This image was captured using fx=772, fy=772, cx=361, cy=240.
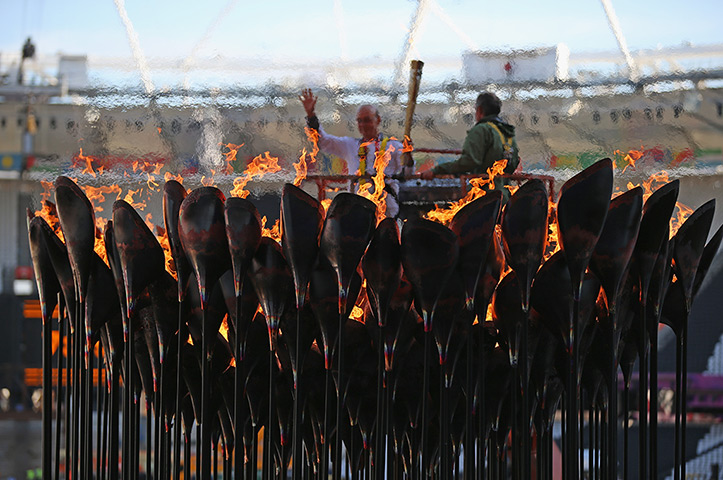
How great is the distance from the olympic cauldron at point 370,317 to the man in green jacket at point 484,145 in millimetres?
999

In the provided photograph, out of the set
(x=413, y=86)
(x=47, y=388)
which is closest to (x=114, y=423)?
(x=47, y=388)

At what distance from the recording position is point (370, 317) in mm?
2066

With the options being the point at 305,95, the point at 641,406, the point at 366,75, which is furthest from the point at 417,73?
the point at 366,75

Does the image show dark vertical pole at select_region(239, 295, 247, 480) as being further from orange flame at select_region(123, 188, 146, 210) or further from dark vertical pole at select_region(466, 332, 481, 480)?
dark vertical pole at select_region(466, 332, 481, 480)

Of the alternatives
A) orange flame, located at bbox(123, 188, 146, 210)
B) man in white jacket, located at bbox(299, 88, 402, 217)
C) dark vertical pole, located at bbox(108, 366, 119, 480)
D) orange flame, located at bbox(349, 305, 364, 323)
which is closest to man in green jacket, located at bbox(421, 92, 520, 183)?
man in white jacket, located at bbox(299, 88, 402, 217)

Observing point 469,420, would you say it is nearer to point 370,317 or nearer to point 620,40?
point 370,317

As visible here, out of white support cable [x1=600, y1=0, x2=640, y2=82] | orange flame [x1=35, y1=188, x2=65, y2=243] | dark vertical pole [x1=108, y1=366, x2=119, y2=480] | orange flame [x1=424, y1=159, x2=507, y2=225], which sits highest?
white support cable [x1=600, y1=0, x2=640, y2=82]

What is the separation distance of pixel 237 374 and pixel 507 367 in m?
0.73

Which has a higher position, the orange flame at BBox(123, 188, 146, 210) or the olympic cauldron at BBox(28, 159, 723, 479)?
the orange flame at BBox(123, 188, 146, 210)

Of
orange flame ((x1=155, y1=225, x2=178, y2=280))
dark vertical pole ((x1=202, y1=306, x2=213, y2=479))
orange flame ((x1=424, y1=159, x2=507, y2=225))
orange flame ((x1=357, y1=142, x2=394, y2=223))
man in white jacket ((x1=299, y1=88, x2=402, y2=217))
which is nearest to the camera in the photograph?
dark vertical pole ((x1=202, y1=306, x2=213, y2=479))

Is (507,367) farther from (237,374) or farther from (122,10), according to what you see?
(122,10)

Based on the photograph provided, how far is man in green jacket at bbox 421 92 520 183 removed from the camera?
9.93ft

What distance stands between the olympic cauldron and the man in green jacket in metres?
1.00

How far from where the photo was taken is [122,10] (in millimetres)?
10461
